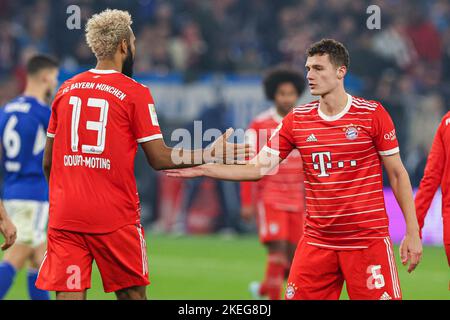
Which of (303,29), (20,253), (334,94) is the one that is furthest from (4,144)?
(303,29)

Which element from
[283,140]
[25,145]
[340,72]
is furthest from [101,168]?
[25,145]

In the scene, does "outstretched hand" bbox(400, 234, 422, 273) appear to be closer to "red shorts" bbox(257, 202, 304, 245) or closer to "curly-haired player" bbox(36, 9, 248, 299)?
"curly-haired player" bbox(36, 9, 248, 299)

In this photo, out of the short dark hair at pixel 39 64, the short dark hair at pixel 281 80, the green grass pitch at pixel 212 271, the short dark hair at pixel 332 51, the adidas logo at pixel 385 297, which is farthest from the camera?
the green grass pitch at pixel 212 271

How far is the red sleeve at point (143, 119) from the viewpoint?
6.48m

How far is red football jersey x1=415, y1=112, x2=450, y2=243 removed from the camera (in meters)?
7.15

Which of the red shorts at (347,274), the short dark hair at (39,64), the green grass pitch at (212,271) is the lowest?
the green grass pitch at (212,271)

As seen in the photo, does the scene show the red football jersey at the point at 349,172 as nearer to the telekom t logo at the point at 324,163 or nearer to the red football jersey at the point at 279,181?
the telekom t logo at the point at 324,163

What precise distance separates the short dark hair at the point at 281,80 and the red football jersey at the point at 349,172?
3878mm

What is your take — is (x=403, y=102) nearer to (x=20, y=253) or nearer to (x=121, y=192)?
(x=20, y=253)

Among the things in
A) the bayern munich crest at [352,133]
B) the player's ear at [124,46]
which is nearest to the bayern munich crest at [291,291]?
the bayern munich crest at [352,133]

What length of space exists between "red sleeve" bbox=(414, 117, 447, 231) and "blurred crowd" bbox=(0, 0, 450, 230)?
9.83 metres

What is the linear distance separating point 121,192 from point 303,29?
12927 millimetres

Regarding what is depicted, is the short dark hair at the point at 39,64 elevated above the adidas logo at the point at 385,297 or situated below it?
above

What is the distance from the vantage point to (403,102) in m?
17.1
